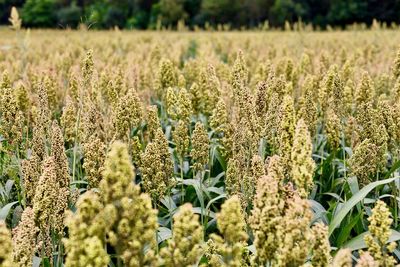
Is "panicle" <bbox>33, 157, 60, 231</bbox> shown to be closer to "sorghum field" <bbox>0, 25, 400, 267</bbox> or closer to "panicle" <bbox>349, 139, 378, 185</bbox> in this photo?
"sorghum field" <bbox>0, 25, 400, 267</bbox>

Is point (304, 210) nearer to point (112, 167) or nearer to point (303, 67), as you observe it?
point (112, 167)

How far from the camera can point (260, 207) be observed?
7.48ft

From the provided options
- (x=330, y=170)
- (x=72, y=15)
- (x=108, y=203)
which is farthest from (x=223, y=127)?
(x=72, y=15)

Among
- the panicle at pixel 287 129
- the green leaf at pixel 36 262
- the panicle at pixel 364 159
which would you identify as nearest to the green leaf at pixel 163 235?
the green leaf at pixel 36 262

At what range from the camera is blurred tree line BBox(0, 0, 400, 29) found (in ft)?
198

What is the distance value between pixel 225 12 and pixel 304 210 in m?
64.1

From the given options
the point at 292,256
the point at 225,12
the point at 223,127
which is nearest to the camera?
the point at 292,256

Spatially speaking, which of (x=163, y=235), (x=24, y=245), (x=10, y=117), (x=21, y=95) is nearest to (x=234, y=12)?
(x=21, y=95)

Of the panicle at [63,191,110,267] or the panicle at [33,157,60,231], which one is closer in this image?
the panicle at [63,191,110,267]

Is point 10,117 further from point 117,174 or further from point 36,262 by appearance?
point 117,174

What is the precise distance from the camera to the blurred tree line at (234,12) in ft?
198

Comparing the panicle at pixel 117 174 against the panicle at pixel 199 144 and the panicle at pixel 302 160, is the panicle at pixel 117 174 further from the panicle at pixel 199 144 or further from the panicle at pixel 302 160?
the panicle at pixel 199 144

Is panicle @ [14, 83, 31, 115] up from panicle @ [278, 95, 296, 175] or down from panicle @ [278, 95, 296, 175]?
down

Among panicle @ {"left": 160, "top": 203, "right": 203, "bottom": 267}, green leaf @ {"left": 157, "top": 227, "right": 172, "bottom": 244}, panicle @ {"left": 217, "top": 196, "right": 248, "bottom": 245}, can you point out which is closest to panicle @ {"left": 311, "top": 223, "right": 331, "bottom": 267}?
panicle @ {"left": 217, "top": 196, "right": 248, "bottom": 245}
